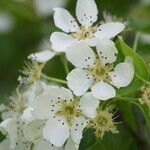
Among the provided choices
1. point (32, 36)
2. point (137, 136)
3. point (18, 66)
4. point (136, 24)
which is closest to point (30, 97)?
point (137, 136)

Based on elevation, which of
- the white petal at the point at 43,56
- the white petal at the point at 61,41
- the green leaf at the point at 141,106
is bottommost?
the green leaf at the point at 141,106

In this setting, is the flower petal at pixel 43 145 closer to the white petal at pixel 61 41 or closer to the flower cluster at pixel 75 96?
the flower cluster at pixel 75 96

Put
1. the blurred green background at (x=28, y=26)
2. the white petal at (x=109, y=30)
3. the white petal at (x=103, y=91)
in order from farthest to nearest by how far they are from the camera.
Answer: the blurred green background at (x=28, y=26)
the white petal at (x=109, y=30)
the white petal at (x=103, y=91)

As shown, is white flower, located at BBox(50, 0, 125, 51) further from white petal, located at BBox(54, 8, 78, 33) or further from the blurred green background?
the blurred green background

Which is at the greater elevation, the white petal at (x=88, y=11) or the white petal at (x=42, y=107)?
the white petal at (x=88, y=11)

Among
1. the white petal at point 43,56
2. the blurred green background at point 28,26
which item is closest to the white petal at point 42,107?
the white petal at point 43,56

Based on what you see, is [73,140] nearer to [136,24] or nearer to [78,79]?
[78,79]

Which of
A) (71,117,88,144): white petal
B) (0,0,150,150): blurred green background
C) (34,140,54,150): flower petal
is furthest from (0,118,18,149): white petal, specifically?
(0,0,150,150): blurred green background
